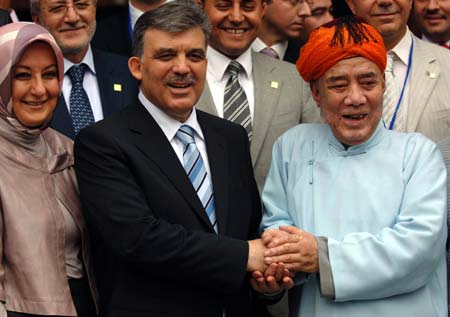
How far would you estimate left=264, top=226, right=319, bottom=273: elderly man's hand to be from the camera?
432cm

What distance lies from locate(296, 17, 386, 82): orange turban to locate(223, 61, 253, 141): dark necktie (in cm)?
65

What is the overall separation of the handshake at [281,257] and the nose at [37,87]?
1.05 m

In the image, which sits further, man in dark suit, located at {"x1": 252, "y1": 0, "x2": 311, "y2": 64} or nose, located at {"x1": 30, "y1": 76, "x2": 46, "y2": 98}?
man in dark suit, located at {"x1": 252, "y1": 0, "x2": 311, "y2": 64}

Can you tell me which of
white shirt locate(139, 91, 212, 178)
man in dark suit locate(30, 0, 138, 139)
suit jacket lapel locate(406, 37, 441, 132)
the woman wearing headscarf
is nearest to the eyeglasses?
man in dark suit locate(30, 0, 138, 139)

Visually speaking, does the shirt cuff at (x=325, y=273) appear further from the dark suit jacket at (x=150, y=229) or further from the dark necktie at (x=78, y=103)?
the dark necktie at (x=78, y=103)

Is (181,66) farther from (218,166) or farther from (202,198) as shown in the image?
(202,198)

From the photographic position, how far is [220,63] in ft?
17.5

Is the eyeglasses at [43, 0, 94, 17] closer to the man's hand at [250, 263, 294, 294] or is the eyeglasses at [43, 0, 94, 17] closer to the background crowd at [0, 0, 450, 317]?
the background crowd at [0, 0, 450, 317]

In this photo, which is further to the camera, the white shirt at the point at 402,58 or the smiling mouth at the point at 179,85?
the white shirt at the point at 402,58

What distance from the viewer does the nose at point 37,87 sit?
4.42 meters

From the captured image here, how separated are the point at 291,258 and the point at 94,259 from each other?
0.84 meters

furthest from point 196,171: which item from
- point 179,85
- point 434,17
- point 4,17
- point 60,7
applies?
point 434,17

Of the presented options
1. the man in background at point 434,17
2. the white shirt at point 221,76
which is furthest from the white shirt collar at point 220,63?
the man in background at point 434,17

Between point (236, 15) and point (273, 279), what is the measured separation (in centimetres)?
156
